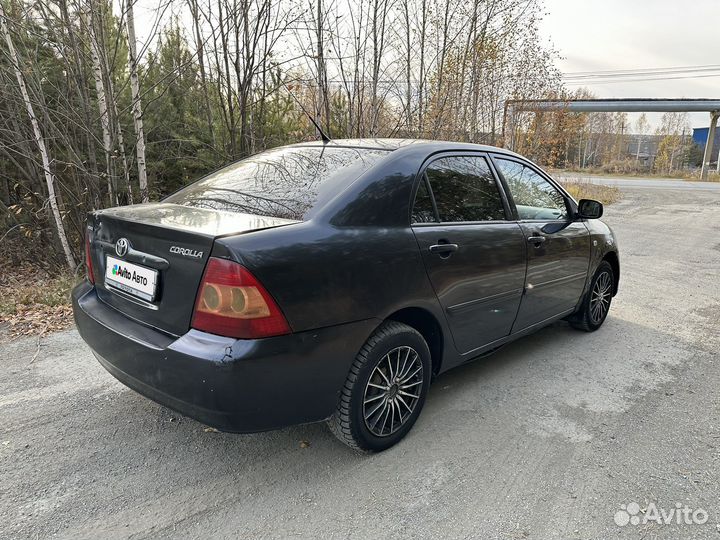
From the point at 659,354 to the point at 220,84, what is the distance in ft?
21.1

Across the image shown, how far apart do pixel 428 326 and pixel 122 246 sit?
172 cm

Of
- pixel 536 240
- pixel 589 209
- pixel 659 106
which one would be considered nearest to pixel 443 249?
pixel 536 240

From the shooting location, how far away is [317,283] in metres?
2.10

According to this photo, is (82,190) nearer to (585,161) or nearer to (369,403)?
(369,403)

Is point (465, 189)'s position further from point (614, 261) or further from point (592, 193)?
point (592, 193)

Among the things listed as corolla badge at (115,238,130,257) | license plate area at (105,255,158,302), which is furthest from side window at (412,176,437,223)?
corolla badge at (115,238,130,257)

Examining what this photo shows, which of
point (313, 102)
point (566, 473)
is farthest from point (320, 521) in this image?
point (313, 102)

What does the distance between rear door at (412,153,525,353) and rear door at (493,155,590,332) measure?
0.56 ft

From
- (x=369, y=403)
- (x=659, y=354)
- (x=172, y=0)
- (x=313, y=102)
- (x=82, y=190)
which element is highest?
(x=172, y=0)

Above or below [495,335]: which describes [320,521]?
below

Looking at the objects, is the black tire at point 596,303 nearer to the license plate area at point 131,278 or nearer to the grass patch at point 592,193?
the license plate area at point 131,278

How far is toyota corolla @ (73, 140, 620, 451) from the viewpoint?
1.98 meters

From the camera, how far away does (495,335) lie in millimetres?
3289

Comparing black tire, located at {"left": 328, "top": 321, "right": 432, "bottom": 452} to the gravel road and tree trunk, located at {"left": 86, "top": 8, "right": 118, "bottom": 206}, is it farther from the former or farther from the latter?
tree trunk, located at {"left": 86, "top": 8, "right": 118, "bottom": 206}
